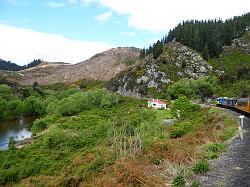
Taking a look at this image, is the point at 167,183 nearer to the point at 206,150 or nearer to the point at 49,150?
the point at 206,150

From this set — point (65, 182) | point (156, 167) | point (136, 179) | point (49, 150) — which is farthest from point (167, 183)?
point (49, 150)

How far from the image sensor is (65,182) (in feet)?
126

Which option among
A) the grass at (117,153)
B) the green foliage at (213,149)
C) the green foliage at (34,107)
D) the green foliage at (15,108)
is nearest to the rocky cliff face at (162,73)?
the grass at (117,153)

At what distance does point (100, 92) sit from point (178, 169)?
5575 inches

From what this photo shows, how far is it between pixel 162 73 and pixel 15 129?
268 ft

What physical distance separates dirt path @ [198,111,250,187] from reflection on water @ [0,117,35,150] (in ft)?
249

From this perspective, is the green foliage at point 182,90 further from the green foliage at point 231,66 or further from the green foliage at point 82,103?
the green foliage at point 82,103

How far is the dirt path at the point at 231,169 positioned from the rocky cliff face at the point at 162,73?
148149mm

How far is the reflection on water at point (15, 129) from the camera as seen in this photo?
108 meters

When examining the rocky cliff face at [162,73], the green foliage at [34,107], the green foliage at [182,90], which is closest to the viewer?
the green foliage at [182,90]

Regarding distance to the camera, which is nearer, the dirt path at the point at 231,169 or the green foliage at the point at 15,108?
the dirt path at the point at 231,169

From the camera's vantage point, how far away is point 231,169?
2341 centimetres

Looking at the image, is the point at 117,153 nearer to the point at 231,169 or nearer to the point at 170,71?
the point at 231,169

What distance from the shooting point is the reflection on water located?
108 meters
